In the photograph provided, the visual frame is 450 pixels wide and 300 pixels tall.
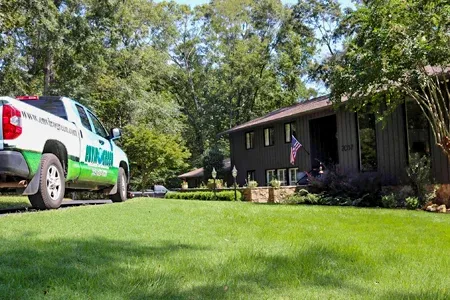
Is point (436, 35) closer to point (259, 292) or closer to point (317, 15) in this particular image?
point (259, 292)

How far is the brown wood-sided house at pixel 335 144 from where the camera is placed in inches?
595

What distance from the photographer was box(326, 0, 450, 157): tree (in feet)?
38.3

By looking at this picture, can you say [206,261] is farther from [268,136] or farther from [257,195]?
[268,136]

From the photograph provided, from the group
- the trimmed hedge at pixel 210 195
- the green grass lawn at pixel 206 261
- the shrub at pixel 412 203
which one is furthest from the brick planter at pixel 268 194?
the green grass lawn at pixel 206 261

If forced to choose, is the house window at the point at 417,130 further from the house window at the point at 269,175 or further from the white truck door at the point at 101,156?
the white truck door at the point at 101,156

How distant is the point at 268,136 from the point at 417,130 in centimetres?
1079

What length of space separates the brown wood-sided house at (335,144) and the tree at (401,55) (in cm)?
156

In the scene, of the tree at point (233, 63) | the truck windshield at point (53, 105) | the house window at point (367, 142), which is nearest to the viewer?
the truck windshield at point (53, 105)

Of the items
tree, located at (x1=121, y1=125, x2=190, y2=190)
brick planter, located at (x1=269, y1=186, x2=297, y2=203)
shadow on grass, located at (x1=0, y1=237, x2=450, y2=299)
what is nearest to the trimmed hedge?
brick planter, located at (x1=269, y1=186, x2=297, y2=203)

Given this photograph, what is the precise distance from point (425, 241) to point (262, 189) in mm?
14201

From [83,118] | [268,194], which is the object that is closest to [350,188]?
[268,194]

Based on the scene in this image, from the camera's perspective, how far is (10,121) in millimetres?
5605

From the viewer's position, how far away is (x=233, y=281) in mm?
2986

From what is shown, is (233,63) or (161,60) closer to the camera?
(161,60)
